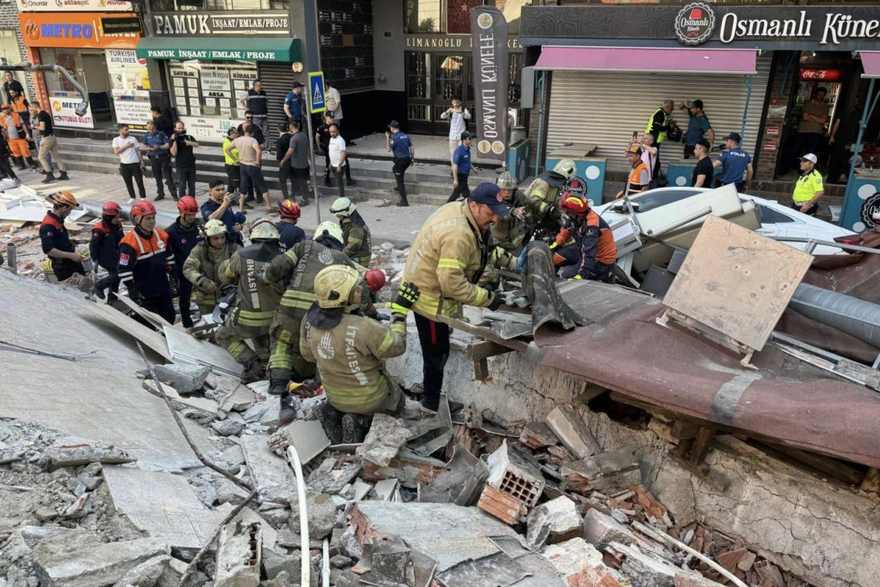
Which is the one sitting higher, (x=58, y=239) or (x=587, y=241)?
(x=587, y=241)

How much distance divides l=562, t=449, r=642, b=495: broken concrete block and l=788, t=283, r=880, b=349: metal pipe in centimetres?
163

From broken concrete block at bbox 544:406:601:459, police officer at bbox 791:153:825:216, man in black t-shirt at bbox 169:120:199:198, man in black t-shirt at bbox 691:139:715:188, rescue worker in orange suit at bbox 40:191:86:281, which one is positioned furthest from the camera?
man in black t-shirt at bbox 169:120:199:198

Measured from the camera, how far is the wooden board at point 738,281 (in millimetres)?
3717

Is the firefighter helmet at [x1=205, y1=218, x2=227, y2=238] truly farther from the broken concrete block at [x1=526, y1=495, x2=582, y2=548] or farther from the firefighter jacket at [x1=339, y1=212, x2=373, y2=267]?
the broken concrete block at [x1=526, y1=495, x2=582, y2=548]

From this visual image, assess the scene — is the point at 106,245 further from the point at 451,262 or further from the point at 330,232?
the point at 451,262

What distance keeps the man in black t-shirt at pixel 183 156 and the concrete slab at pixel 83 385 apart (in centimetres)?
708

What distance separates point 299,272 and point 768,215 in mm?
6179

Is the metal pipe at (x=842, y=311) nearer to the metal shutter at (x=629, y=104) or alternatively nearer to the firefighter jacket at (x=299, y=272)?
the firefighter jacket at (x=299, y=272)

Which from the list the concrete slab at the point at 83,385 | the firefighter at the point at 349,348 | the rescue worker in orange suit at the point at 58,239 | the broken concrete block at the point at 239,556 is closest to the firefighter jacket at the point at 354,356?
the firefighter at the point at 349,348

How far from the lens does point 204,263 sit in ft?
22.7

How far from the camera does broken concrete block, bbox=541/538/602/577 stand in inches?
140

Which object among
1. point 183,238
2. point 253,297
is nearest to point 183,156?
point 183,238

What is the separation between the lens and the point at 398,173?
41.9 feet

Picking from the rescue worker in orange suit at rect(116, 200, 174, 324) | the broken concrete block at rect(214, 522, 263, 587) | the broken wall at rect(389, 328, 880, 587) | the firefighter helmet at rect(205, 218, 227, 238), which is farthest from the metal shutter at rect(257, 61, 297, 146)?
the broken concrete block at rect(214, 522, 263, 587)
